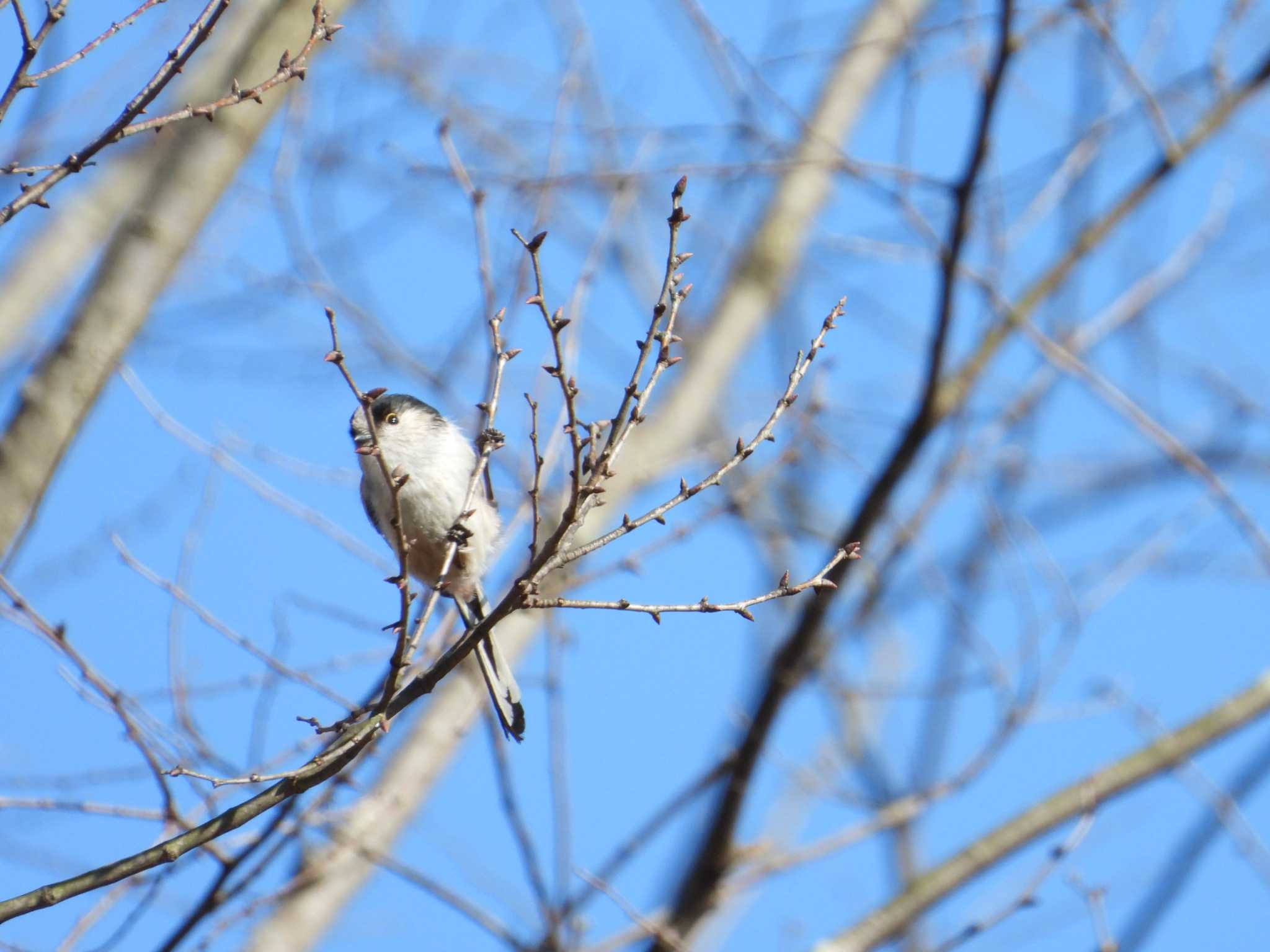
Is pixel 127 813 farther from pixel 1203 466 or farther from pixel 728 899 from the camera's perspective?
pixel 1203 466

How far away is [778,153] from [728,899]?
215 centimetres

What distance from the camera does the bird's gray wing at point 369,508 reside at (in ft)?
9.81

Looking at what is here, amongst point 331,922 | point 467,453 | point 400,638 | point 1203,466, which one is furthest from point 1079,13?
point 331,922

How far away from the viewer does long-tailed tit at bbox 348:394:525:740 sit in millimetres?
2729

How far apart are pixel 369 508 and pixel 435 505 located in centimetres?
26

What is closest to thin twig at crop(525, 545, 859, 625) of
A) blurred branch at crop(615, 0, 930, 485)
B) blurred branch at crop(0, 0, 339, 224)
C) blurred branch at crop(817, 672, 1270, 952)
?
blurred branch at crop(0, 0, 339, 224)

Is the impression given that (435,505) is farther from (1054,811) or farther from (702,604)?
(1054,811)

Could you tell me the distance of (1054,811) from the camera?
3348mm

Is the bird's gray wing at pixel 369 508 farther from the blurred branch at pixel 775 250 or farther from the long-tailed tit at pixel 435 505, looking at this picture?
the blurred branch at pixel 775 250

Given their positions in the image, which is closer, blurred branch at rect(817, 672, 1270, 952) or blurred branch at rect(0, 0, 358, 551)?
blurred branch at rect(0, 0, 358, 551)

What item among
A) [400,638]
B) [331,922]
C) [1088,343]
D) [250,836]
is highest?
[1088,343]

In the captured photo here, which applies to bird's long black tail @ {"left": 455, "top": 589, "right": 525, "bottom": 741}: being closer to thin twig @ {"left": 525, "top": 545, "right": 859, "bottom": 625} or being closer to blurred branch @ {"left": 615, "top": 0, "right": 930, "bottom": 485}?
thin twig @ {"left": 525, "top": 545, "right": 859, "bottom": 625}

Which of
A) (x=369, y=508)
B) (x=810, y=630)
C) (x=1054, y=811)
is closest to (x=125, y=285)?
(x=369, y=508)

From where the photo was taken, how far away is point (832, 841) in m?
3.45
